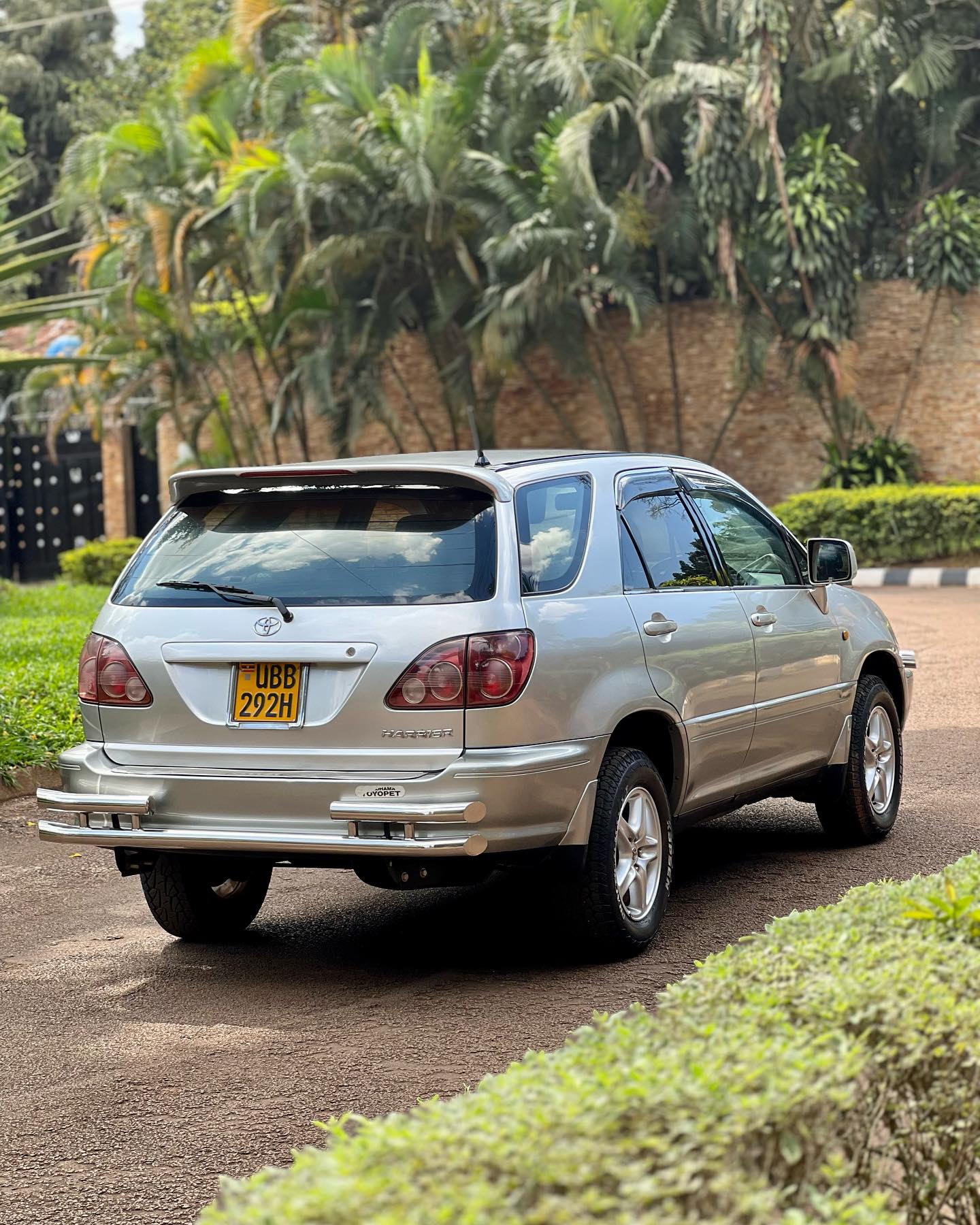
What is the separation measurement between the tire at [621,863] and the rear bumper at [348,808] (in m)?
0.11

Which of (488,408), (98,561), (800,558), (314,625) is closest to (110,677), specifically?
(314,625)

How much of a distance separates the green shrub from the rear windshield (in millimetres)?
22633

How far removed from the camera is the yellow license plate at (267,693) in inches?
213

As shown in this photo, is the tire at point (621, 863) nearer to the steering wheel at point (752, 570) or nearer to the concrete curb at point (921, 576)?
the steering wheel at point (752, 570)

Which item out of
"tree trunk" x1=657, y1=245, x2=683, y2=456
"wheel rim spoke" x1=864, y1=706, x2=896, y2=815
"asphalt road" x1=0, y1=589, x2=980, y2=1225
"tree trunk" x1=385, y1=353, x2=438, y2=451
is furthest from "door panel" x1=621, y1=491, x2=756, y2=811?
"tree trunk" x1=385, y1=353, x2=438, y2=451

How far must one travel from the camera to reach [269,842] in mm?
5332

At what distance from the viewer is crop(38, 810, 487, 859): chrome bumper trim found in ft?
17.0

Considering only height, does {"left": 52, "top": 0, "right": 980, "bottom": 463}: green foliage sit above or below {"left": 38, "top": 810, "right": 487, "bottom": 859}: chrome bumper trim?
above

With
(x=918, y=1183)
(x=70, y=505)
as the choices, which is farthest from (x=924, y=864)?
(x=70, y=505)

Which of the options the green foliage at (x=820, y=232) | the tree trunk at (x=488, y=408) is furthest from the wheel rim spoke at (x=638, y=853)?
the tree trunk at (x=488, y=408)

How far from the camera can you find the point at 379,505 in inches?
222

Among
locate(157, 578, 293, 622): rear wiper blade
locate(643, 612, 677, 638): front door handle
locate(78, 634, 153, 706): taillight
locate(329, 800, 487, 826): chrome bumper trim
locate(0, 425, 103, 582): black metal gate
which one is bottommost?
locate(0, 425, 103, 582): black metal gate

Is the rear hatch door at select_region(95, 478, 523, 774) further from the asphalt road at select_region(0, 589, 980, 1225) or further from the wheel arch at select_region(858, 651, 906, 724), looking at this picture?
the wheel arch at select_region(858, 651, 906, 724)

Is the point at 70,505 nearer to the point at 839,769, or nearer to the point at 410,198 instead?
the point at 410,198
